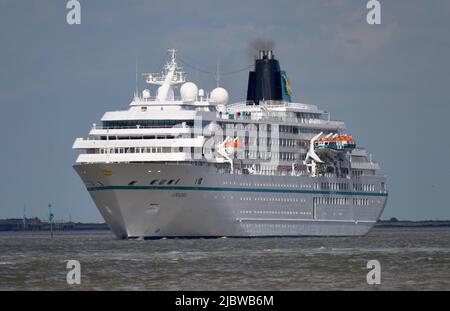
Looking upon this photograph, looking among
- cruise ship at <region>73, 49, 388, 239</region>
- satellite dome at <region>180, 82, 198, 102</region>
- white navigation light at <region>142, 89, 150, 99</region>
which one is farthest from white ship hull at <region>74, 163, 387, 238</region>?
white navigation light at <region>142, 89, 150, 99</region>

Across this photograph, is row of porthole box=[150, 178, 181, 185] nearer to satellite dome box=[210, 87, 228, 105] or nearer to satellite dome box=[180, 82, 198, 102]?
satellite dome box=[180, 82, 198, 102]

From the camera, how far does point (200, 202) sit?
9356cm

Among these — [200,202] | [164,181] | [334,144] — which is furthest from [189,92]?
[334,144]

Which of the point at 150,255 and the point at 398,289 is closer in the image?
the point at 398,289

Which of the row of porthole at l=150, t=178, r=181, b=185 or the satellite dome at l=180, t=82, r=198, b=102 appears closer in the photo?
the row of porthole at l=150, t=178, r=181, b=185

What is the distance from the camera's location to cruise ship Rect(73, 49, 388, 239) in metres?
91.9

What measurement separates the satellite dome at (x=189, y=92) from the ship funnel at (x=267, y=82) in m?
11.6

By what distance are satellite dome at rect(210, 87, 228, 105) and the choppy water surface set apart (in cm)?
1724

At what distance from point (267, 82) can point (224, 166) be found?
17.2 metres
